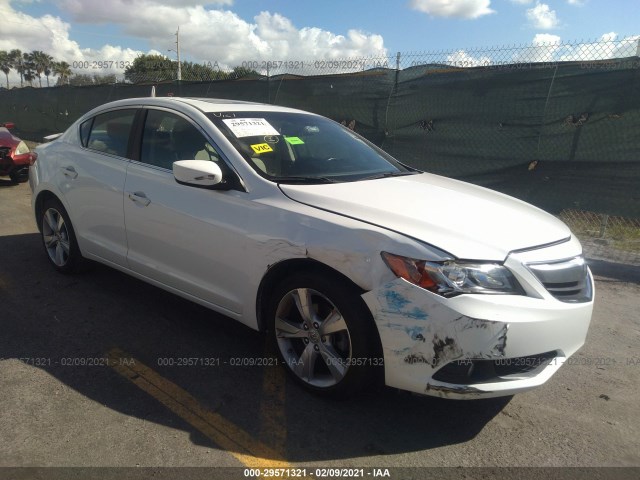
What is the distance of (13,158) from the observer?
963 centimetres

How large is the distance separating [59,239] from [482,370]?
160 inches

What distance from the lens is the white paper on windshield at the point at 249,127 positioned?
3.56m

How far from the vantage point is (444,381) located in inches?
100

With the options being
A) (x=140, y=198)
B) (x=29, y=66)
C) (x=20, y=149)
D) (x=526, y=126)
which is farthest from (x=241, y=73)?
(x=29, y=66)

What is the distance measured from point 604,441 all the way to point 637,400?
633 millimetres

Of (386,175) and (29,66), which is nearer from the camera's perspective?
(386,175)

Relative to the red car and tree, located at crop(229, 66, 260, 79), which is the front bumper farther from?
tree, located at crop(229, 66, 260, 79)

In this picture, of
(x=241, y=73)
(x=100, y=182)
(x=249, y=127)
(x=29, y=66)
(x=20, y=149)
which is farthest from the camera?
(x=29, y=66)

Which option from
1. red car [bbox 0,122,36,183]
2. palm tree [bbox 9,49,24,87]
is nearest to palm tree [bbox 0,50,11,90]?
palm tree [bbox 9,49,24,87]

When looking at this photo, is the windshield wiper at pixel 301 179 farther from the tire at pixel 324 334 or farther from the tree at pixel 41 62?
the tree at pixel 41 62

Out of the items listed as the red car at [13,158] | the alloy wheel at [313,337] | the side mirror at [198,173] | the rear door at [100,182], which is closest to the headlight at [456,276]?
the alloy wheel at [313,337]

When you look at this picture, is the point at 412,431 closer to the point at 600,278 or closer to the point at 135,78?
the point at 600,278

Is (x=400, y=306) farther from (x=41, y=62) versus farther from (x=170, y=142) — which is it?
(x=41, y=62)

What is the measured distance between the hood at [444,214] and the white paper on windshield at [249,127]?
2.13 ft
